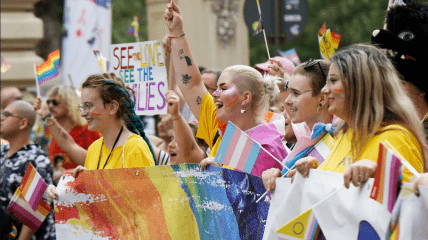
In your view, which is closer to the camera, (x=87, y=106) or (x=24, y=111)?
(x=87, y=106)

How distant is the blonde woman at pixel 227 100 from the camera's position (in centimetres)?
399

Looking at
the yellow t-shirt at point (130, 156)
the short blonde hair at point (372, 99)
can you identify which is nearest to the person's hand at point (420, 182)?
the short blonde hair at point (372, 99)

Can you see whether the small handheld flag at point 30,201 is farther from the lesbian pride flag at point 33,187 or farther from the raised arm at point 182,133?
the raised arm at point 182,133

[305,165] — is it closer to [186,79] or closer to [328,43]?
[186,79]

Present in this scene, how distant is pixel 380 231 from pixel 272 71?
2705 mm

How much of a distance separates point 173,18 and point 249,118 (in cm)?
97

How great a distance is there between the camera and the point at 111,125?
14.2 feet

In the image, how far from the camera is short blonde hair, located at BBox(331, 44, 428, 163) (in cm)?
266

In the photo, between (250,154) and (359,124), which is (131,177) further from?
(359,124)

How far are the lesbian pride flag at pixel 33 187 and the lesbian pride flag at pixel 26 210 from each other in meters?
0.10

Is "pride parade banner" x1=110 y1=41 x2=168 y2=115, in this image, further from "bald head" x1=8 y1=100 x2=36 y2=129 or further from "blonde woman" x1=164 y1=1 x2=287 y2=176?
"bald head" x1=8 y1=100 x2=36 y2=129

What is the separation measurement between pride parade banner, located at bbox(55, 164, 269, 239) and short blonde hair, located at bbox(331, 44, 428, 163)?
3.47 ft

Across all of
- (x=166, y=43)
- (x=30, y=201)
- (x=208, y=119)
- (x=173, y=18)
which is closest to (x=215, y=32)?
(x=166, y=43)

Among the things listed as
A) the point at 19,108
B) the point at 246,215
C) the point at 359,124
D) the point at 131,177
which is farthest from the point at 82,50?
the point at 359,124
